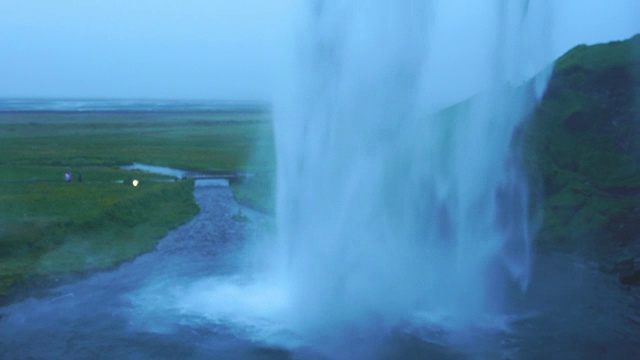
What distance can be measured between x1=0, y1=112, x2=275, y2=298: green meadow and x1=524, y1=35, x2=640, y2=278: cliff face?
17.6 metres

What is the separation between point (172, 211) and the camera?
36.8 metres

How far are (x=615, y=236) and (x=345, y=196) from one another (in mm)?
16299

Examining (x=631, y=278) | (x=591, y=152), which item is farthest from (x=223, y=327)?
(x=591, y=152)

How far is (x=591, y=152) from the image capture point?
3891cm

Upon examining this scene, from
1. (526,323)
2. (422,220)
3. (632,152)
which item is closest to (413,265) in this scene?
(526,323)

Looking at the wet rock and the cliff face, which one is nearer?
the wet rock

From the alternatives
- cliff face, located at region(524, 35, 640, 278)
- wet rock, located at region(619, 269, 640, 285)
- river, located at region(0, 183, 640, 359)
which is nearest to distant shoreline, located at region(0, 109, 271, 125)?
cliff face, located at region(524, 35, 640, 278)

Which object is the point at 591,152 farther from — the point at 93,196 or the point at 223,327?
the point at 93,196

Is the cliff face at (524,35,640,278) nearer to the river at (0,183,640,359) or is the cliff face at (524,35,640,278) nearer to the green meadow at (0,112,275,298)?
the river at (0,183,640,359)

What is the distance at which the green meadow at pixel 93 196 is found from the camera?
1032 inches

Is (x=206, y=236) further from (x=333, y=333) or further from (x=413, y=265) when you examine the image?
(x=333, y=333)

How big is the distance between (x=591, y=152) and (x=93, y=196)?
3036 cm

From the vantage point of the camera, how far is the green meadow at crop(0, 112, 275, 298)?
86.0 ft

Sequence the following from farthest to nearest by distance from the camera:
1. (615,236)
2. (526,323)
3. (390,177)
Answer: (615,236) → (390,177) → (526,323)
